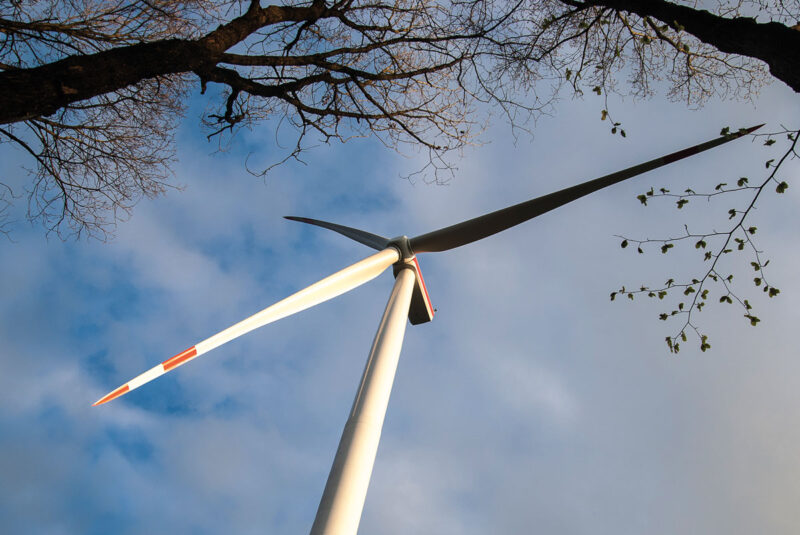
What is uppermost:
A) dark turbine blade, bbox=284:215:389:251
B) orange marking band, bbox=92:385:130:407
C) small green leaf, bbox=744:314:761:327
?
dark turbine blade, bbox=284:215:389:251

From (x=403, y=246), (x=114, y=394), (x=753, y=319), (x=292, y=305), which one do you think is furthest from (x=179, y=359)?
(x=753, y=319)

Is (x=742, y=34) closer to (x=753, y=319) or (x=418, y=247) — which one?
(x=753, y=319)

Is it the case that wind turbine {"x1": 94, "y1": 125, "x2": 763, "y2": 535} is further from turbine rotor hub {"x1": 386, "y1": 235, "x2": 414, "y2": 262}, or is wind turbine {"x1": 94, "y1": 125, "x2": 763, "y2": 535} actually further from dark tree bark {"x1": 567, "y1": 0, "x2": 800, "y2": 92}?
dark tree bark {"x1": 567, "y1": 0, "x2": 800, "y2": 92}

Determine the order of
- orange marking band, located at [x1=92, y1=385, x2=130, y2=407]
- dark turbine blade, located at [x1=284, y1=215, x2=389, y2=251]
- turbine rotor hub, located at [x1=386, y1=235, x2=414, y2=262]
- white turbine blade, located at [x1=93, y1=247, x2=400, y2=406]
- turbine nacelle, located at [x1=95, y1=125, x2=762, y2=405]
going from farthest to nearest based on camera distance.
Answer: dark turbine blade, located at [x1=284, y1=215, x2=389, y2=251]
turbine rotor hub, located at [x1=386, y1=235, x2=414, y2=262]
turbine nacelle, located at [x1=95, y1=125, x2=762, y2=405]
white turbine blade, located at [x1=93, y1=247, x2=400, y2=406]
orange marking band, located at [x1=92, y1=385, x2=130, y2=407]

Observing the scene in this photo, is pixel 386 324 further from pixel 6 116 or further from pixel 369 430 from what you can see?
pixel 6 116

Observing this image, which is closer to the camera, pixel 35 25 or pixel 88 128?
pixel 35 25

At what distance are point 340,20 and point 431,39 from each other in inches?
66.5

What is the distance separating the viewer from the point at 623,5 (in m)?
7.62

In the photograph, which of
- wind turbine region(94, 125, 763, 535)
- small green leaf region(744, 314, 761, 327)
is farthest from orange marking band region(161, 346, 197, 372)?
small green leaf region(744, 314, 761, 327)

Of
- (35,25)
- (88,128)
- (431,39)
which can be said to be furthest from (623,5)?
(88,128)

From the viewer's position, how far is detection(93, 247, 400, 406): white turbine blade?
567cm

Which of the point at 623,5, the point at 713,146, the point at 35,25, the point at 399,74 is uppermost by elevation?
the point at 399,74

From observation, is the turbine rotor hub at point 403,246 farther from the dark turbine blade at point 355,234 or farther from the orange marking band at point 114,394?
the orange marking band at point 114,394

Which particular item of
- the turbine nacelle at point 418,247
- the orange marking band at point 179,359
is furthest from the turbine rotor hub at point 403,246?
the orange marking band at point 179,359
